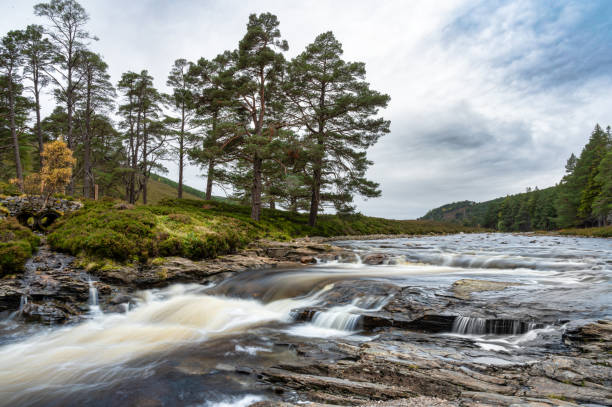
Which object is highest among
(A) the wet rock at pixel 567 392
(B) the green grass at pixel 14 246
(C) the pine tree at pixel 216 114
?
(C) the pine tree at pixel 216 114

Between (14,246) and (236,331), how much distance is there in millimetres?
6537

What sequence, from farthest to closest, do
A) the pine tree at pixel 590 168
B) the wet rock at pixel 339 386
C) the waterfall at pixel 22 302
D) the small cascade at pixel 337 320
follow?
the pine tree at pixel 590 168 < the waterfall at pixel 22 302 < the small cascade at pixel 337 320 < the wet rock at pixel 339 386

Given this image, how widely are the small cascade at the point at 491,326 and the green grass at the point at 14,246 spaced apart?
1015cm

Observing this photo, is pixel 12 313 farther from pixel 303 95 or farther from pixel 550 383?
pixel 303 95

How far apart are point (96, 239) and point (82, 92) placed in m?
26.8

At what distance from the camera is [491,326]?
4902mm

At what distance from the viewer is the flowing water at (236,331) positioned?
3797mm

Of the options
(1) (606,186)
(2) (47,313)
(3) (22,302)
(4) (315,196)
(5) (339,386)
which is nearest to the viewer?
(5) (339,386)

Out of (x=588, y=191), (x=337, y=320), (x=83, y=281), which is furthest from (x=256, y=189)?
(x=588, y=191)

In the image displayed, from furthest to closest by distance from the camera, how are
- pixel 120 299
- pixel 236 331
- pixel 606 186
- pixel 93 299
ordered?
pixel 606 186 → pixel 120 299 → pixel 93 299 → pixel 236 331

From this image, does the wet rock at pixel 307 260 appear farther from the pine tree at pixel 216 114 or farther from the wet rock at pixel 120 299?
the pine tree at pixel 216 114

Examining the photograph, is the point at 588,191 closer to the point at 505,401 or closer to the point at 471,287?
the point at 471,287

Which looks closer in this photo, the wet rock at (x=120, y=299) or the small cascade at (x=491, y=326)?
the small cascade at (x=491, y=326)

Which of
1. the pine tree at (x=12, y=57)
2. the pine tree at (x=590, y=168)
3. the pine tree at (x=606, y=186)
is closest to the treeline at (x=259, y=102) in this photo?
the pine tree at (x=12, y=57)
